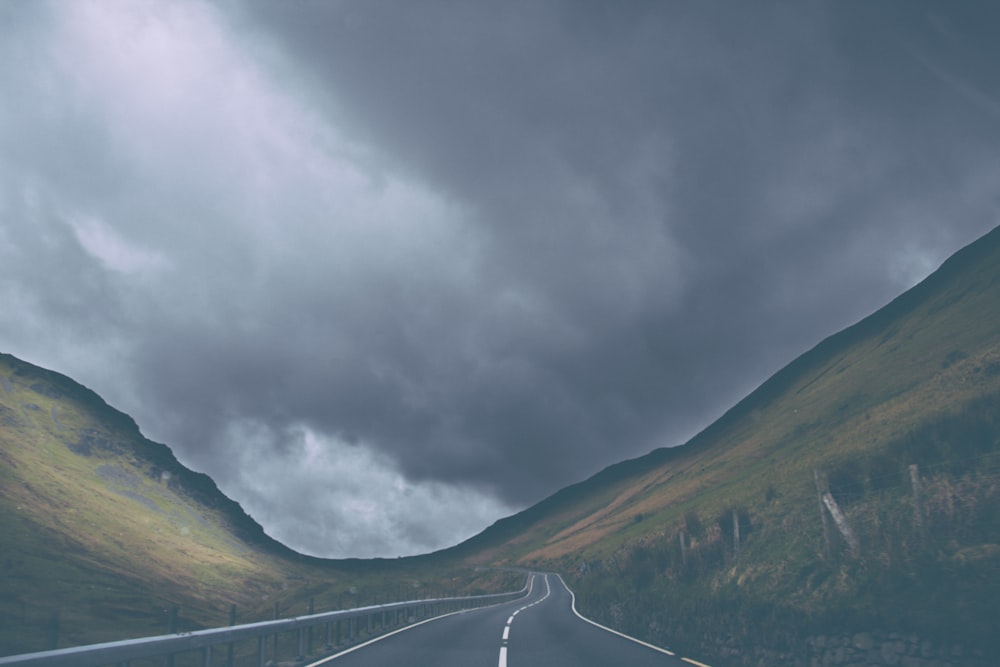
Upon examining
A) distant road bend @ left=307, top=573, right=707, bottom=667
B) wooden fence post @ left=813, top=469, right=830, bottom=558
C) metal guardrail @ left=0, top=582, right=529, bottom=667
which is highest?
wooden fence post @ left=813, top=469, right=830, bottom=558

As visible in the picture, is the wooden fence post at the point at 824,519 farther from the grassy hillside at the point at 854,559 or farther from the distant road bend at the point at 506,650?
the distant road bend at the point at 506,650

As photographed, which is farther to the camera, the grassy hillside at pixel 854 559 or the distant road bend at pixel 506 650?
the distant road bend at pixel 506 650

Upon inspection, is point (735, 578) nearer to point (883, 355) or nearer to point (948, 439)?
point (948, 439)

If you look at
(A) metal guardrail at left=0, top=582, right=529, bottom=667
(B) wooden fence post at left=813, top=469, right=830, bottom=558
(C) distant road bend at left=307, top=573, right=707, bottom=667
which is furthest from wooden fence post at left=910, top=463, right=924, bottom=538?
(A) metal guardrail at left=0, top=582, right=529, bottom=667

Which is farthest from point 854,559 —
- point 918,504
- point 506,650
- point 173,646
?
point 173,646

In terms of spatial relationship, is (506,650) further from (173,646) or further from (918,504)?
(918,504)

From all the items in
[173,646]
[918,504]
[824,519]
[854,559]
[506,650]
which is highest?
[918,504]

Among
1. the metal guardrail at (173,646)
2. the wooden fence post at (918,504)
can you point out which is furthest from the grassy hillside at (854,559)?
the metal guardrail at (173,646)

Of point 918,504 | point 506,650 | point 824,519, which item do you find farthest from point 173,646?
point 824,519

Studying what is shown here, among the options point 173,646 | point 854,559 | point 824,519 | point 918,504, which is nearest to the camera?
point 173,646

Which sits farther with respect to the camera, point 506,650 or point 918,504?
point 506,650

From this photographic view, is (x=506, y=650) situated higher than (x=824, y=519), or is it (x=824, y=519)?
(x=824, y=519)

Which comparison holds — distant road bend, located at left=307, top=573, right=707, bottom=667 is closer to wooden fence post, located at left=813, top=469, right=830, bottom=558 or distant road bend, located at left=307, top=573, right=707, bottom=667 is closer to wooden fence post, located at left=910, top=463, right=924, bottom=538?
wooden fence post, located at left=813, top=469, right=830, bottom=558

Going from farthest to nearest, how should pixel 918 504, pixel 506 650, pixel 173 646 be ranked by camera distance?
pixel 506 650, pixel 918 504, pixel 173 646
